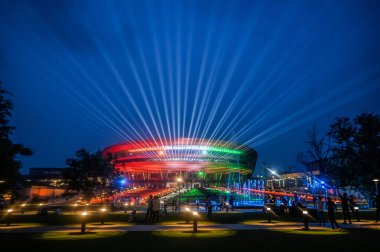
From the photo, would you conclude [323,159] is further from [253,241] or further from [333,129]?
[253,241]

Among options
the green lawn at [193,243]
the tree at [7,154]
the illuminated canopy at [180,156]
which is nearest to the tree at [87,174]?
the tree at [7,154]

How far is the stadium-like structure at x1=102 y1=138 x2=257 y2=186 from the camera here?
121 metres

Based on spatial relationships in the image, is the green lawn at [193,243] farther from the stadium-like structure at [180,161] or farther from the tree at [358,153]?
the stadium-like structure at [180,161]

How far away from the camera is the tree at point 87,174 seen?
44.6 m

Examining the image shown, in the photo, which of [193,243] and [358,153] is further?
[358,153]

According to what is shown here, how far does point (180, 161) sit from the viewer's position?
120938mm

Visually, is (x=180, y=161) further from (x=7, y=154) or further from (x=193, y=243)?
(x=193, y=243)

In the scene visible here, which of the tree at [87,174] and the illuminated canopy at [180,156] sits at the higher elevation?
the illuminated canopy at [180,156]

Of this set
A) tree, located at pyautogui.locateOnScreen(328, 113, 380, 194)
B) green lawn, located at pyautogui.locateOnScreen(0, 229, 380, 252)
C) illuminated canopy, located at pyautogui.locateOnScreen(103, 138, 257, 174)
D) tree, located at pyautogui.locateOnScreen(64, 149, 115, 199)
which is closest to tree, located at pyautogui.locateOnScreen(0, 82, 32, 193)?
green lawn, located at pyautogui.locateOnScreen(0, 229, 380, 252)

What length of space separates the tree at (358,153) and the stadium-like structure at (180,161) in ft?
260

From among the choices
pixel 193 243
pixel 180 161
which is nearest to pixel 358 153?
pixel 193 243

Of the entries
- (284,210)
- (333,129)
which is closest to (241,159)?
(333,129)

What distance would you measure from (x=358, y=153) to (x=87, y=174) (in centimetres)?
A: 3295

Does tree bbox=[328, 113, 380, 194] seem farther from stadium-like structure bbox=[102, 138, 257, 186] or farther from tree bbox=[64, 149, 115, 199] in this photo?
stadium-like structure bbox=[102, 138, 257, 186]
